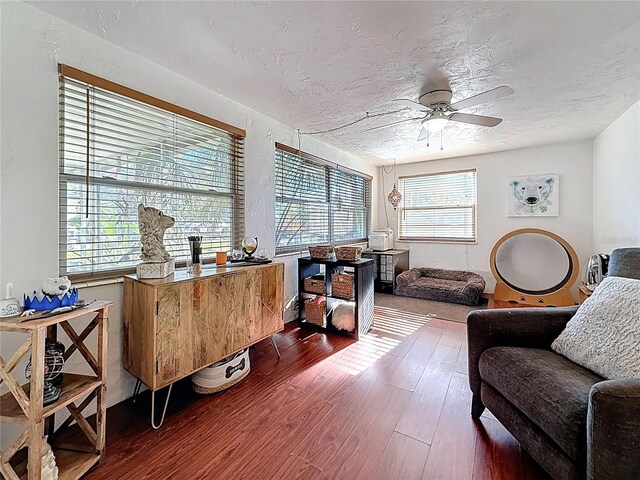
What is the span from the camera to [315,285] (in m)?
3.17

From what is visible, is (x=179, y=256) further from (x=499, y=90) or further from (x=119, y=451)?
(x=499, y=90)

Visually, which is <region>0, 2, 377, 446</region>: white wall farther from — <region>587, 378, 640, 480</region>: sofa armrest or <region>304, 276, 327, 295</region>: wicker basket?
<region>587, 378, 640, 480</region>: sofa armrest

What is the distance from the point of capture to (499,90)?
5.98ft

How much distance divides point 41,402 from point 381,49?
8.05 ft

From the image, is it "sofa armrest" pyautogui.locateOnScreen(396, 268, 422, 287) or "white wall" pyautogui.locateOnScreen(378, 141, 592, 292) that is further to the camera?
"sofa armrest" pyautogui.locateOnScreen(396, 268, 422, 287)

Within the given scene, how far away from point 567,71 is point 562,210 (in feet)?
8.61

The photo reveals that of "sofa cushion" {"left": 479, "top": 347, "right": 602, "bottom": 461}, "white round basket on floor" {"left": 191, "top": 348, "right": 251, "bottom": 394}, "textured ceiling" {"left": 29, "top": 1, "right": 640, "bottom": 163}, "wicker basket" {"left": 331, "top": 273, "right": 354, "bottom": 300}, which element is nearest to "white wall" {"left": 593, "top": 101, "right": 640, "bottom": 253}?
"textured ceiling" {"left": 29, "top": 1, "right": 640, "bottom": 163}

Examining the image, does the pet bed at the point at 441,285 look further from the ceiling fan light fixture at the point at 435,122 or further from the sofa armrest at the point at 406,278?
the ceiling fan light fixture at the point at 435,122

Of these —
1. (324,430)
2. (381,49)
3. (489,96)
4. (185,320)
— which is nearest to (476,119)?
(489,96)

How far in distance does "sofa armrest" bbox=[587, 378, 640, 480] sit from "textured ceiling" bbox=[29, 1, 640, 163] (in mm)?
1750

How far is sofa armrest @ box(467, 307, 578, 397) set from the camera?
5.31 feet

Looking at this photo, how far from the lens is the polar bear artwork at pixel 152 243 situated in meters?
1.68

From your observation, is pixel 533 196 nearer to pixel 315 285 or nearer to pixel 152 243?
pixel 315 285

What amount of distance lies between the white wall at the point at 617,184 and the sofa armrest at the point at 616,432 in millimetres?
2438
